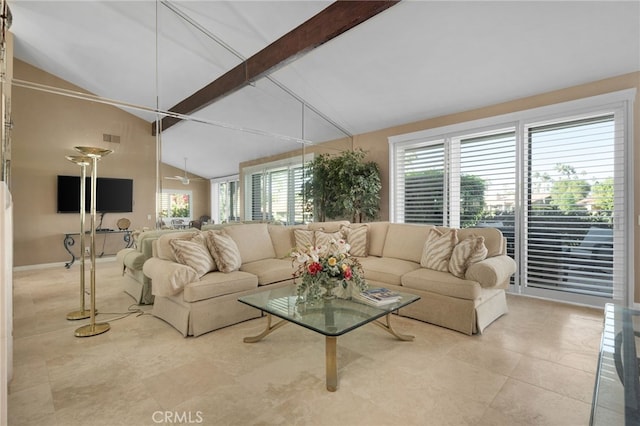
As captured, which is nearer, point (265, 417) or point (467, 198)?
point (265, 417)

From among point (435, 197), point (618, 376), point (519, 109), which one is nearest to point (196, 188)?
point (435, 197)

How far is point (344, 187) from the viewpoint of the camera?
518 cm

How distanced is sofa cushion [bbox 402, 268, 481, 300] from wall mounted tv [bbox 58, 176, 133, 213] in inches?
134

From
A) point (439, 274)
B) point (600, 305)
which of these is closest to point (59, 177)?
point (439, 274)

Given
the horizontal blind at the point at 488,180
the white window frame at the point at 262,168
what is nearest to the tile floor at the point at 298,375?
the horizontal blind at the point at 488,180

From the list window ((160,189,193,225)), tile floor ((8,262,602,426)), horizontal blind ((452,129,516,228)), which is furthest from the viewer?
horizontal blind ((452,129,516,228))

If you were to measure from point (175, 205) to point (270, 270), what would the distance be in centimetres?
171

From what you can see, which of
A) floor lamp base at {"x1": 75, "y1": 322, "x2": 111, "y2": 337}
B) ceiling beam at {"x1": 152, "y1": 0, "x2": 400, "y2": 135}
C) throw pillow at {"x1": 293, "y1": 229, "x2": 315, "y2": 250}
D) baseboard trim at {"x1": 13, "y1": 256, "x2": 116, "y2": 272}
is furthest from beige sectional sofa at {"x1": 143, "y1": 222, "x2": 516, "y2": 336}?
ceiling beam at {"x1": 152, "y1": 0, "x2": 400, "y2": 135}

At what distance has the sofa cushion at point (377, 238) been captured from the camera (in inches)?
161

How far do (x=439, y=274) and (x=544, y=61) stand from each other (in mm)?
2541

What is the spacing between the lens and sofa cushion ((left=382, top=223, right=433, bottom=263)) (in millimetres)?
3664

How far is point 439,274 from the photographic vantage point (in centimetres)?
306

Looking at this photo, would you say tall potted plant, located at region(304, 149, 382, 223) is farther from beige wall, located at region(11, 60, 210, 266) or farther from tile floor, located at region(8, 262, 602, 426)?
beige wall, located at region(11, 60, 210, 266)

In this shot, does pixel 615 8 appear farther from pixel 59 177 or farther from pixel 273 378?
pixel 59 177
